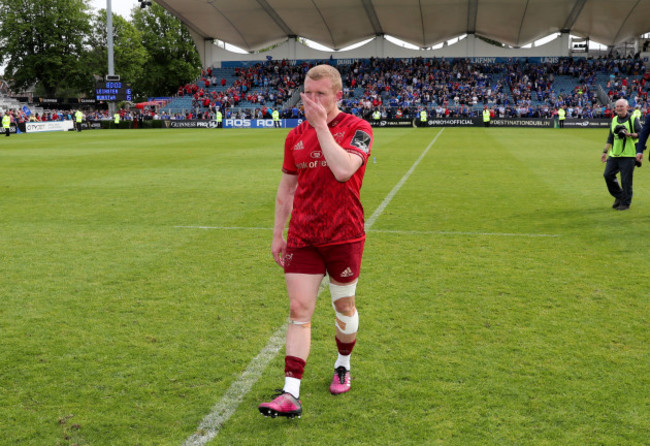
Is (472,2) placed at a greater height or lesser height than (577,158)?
greater

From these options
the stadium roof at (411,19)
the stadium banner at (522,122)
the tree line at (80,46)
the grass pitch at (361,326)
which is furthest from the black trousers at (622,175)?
the tree line at (80,46)

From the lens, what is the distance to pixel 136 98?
287 feet

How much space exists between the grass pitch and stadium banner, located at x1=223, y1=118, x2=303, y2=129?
3721 centimetres

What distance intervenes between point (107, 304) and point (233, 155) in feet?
54.0

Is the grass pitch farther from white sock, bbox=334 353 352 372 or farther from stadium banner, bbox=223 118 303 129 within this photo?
stadium banner, bbox=223 118 303 129

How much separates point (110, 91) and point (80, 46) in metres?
30.7

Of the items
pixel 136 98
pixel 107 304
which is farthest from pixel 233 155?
pixel 136 98

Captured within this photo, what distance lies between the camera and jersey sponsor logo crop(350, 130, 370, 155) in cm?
340

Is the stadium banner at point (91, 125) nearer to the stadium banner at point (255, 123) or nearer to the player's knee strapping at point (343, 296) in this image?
the stadium banner at point (255, 123)

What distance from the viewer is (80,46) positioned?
243 feet

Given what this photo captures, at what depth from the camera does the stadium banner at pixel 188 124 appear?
48.4 meters

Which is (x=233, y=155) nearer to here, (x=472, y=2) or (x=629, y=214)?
(x=629, y=214)

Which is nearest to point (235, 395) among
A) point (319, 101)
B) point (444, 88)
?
point (319, 101)

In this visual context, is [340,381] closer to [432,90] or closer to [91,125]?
[91,125]
